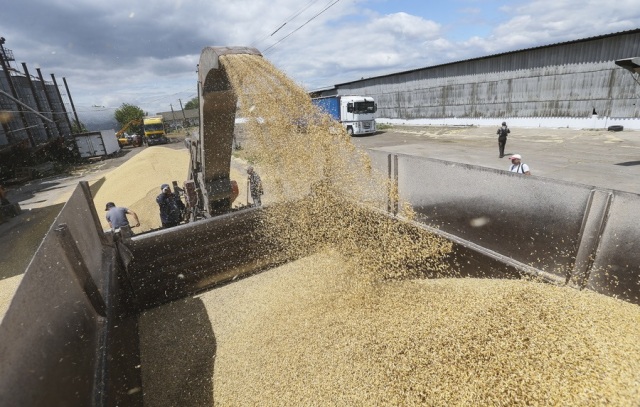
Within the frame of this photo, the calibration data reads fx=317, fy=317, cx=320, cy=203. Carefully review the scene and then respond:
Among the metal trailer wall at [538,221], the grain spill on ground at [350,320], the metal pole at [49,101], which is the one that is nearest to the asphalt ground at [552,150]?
the metal trailer wall at [538,221]

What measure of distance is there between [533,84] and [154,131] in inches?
1247

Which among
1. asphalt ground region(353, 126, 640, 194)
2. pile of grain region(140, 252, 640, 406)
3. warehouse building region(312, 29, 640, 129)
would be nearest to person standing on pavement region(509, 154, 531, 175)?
pile of grain region(140, 252, 640, 406)

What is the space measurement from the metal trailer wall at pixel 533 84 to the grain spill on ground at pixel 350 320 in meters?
19.2

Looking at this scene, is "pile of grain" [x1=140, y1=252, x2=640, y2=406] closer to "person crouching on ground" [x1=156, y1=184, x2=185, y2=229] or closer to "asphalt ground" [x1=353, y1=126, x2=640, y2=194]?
"person crouching on ground" [x1=156, y1=184, x2=185, y2=229]

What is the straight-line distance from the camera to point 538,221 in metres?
3.24

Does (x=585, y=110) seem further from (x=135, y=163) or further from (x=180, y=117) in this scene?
(x=180, y=117)

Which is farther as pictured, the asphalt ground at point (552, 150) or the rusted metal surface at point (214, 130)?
the asphalt ground at point (552, 150)

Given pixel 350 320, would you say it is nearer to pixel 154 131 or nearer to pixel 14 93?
pixel 14 93

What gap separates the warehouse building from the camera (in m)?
16.1

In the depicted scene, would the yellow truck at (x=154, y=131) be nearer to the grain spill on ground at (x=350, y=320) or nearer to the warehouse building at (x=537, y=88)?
the warehouse building at (x=537, y=88)

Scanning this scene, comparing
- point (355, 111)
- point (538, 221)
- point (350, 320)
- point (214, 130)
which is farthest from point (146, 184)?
point (355, 111)

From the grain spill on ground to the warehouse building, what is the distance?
14.4 meters

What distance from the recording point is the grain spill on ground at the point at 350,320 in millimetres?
2354

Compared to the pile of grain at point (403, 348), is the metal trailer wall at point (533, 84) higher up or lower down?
higher up
